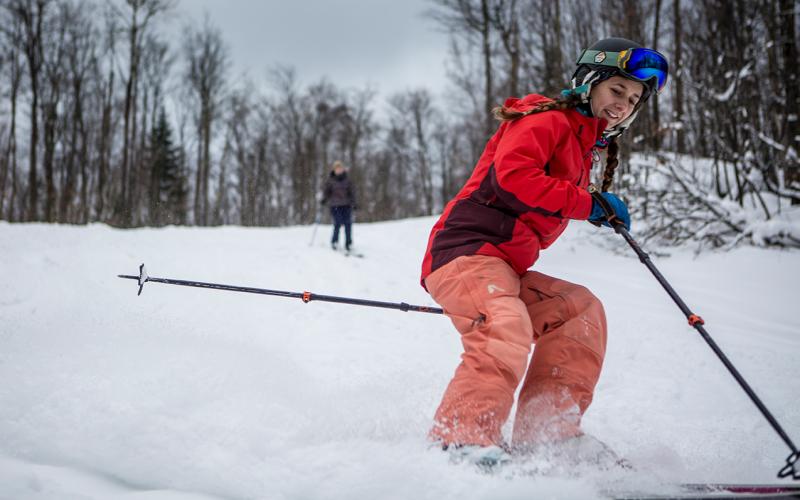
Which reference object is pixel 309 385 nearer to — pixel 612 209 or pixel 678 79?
pixel 612 209

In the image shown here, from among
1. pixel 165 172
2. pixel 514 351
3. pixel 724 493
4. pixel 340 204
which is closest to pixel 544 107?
pixel 514 351

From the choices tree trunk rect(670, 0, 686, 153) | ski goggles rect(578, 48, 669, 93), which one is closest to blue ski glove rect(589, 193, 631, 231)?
ski goggles rect(578, 48, 669, 93)

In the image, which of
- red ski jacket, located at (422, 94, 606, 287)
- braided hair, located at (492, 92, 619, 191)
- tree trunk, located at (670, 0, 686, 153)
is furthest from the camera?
tree trunk, located at (670, 0, 686, 153)

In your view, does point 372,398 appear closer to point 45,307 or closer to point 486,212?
point 486,212

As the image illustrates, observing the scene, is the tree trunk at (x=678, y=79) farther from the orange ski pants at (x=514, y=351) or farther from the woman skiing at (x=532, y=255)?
the orange ski pants at (x=514, y=351)

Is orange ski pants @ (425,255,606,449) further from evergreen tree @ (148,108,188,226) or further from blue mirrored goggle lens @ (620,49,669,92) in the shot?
evergreen tree @ (148,108,188,226)

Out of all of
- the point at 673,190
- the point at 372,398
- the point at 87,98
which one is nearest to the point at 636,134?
the point at 673,190

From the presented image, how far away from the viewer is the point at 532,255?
2.18m

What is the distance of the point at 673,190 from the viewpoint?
787cm

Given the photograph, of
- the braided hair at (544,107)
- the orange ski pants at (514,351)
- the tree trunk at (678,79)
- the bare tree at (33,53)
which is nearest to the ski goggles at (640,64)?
the braided hair at (544,107)

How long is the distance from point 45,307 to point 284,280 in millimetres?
3280

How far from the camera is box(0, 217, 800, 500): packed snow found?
5.33 feet

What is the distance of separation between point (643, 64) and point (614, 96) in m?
0.17

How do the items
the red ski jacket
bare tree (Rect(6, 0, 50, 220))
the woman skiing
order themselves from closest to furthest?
1. the woman skiing
2. the red ski jacket
3. bare tree (Rect(6, 0, 50, 220))
